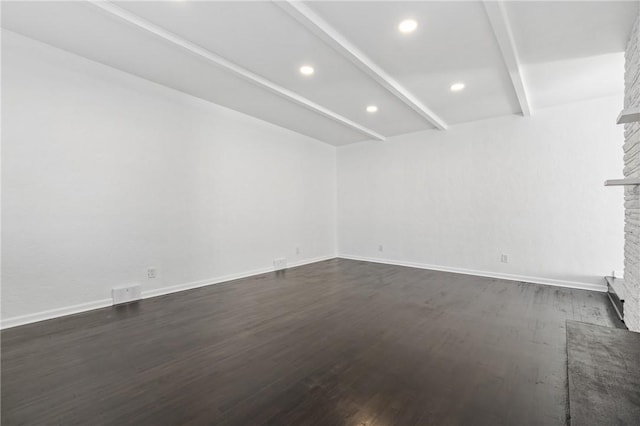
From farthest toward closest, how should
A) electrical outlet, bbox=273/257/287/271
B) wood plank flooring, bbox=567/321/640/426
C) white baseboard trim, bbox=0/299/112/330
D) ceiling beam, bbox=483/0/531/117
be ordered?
1. electrical outlet, bbox=273/257/287/271
2. white baseboard trim, bbox=0/299/112/330
3. ceiling beam, bbox=483/0/531/117
4. wood plank flooring, bbox=567/321/640/426

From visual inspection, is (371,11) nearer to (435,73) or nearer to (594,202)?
(435,73)

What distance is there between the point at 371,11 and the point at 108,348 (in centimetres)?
344

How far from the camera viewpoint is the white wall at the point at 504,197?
4016 mm

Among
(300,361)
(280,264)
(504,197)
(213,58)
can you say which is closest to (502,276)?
(504,197)

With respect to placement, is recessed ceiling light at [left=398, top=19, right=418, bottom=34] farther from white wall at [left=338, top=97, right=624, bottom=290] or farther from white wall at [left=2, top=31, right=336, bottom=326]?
white wall at [left=338, top=97, right=624, bottom=290]

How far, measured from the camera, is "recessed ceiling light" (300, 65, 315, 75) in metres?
3.22

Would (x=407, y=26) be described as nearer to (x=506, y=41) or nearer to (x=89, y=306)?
(x=506, y=41)

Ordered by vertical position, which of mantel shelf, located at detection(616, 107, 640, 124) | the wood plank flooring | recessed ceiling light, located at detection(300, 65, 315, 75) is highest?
recessed ceiling light, located at detection(300, 65, 315, 75)

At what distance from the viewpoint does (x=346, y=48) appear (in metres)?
2.75

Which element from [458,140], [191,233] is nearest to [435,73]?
[458,140]

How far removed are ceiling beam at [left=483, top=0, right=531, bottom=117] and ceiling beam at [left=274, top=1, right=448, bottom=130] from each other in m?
1.12

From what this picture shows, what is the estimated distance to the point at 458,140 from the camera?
5223mm

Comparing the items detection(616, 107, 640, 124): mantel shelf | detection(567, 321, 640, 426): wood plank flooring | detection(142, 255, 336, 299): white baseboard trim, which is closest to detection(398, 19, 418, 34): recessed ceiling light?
detection(616, 107, 640, 124): mantel shelf

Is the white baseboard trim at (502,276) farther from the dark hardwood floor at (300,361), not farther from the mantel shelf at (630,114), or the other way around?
Result: the mantel shelf at (630,114)
